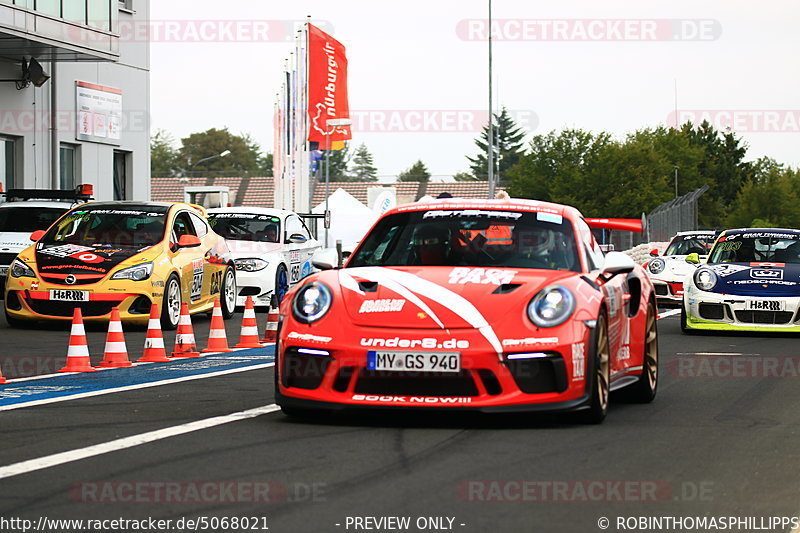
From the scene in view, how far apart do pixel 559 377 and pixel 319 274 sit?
154cm

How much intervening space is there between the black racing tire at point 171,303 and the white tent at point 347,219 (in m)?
36.4

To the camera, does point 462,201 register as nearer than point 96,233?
Yes

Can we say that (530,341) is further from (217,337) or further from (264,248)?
(264,248)

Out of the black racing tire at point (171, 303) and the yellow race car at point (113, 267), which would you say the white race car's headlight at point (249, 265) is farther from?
the black racing tire at point (171, 303)

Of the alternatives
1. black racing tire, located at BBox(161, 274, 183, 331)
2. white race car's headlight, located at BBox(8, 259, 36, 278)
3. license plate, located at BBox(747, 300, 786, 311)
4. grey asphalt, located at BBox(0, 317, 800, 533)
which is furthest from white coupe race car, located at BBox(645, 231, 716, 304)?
grey asphalt, located at BBox(0, 317, 800, 533)

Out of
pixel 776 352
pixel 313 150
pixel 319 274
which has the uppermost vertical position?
pixel 313 150

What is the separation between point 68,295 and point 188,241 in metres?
1.75

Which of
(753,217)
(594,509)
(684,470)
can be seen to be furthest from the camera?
(753,217)

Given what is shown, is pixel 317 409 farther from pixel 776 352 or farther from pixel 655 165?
pixel 655 165

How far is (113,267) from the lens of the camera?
1547cm

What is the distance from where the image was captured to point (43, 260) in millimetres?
15539

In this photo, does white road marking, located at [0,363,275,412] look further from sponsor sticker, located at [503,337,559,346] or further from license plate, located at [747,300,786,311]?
license plate, located at [747,300,786,311]

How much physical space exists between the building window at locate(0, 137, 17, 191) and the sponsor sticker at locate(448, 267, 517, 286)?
997 inches

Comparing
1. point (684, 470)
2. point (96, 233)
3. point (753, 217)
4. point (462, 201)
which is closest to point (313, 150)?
point (96, 233)
